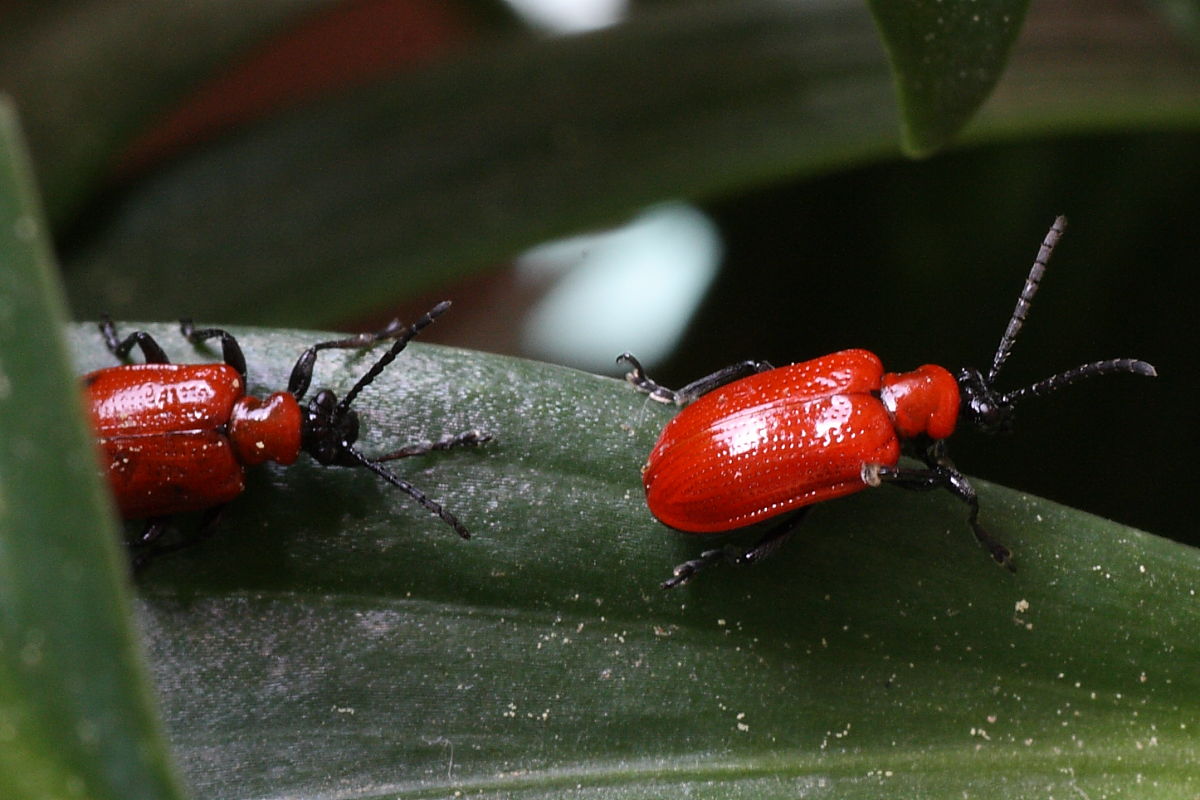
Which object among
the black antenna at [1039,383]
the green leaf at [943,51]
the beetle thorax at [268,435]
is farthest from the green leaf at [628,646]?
the green leaf at [943,51]

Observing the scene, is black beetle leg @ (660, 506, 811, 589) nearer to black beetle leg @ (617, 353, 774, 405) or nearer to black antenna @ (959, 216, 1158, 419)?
black beetle leg @ (617, 353, 774, 405)

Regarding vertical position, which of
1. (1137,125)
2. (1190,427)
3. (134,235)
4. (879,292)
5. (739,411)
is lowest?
(1190,427)

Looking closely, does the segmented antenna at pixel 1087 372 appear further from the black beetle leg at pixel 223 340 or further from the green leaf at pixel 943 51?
the black beetle leg at pixel 223 340

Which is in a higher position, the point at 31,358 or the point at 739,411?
the point at 31,358

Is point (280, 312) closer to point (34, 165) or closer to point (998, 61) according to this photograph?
point (34, 165)

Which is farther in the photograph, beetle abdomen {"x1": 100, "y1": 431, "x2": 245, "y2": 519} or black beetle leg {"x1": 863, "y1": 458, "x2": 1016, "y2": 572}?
beetle abdomen {"x1": 100, "y1": 431, "x2": 245, "y2": 519}

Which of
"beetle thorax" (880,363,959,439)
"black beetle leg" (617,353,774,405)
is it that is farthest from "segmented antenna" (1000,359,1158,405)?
"black beetle leg" (617,353,774,405)

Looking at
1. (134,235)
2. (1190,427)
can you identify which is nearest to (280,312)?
(134,235)
